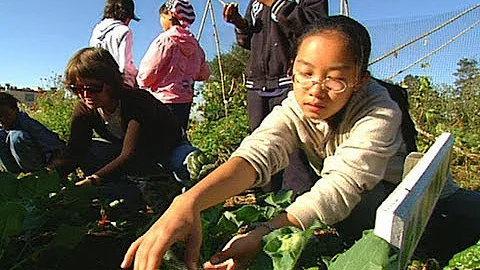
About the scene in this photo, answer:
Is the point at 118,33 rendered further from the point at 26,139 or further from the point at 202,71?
the point at 26,139

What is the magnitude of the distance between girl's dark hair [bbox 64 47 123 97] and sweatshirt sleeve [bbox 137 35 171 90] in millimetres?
1071

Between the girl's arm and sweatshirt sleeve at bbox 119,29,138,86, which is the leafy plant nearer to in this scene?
the girl's arm

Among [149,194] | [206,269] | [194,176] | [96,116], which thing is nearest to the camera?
[206,269]

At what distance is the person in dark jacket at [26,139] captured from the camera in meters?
2.85

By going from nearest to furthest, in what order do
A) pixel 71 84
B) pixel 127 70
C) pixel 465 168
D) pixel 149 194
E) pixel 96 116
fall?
pixel 149 194 < pixel 71 84 < pixel 96 116 < pixel 127 70 < pixel 465 168

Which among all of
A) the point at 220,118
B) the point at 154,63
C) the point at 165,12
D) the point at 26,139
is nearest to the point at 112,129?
the point at 26,139

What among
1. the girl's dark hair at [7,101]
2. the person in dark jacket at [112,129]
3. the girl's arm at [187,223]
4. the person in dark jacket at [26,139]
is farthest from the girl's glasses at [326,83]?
the girl's dark hair at [7,101]

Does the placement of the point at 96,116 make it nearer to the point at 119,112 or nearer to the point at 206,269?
the point at 119,112

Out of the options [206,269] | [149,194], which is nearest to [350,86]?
[206,269]

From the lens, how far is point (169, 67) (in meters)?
3.45

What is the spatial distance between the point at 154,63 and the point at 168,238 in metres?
2.66

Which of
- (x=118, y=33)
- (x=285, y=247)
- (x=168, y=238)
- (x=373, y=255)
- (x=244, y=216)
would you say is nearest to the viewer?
(x=373, y=255)

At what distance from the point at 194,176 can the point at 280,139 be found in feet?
2.03

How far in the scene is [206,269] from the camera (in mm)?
1007
